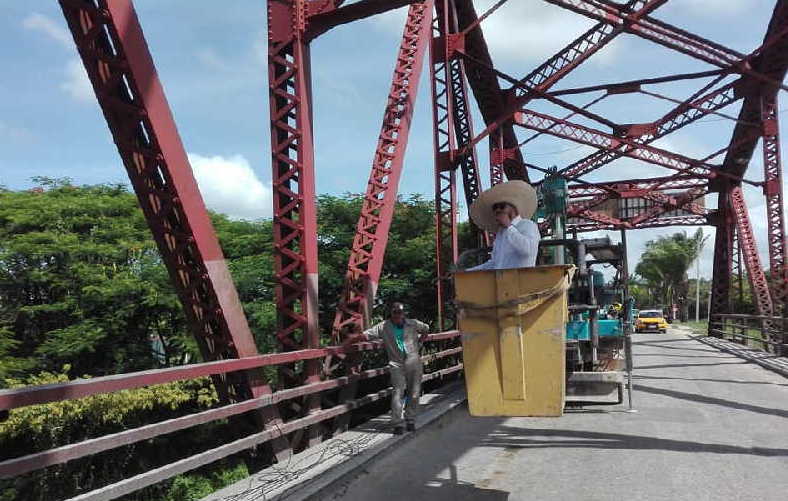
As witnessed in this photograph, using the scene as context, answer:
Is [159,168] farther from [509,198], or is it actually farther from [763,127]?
[763,127]

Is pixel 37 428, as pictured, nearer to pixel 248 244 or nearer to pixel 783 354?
pixel 248 244

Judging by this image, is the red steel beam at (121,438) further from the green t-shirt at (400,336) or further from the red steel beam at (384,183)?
the red steel beam at (384,183)

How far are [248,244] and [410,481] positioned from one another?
14.3 metres

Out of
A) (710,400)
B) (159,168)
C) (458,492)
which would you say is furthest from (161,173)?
(710,400)

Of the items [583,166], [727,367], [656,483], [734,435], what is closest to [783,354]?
[727,367]

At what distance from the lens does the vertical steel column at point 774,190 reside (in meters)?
18.5

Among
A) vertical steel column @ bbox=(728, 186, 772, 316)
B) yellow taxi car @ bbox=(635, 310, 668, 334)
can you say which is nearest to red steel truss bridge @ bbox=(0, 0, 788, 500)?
vertical steel column @ bbox=(728, 186, 772, 316)

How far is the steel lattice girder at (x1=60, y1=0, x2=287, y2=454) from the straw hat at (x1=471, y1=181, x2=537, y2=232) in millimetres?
2480

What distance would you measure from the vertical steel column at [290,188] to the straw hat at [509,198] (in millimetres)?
2931

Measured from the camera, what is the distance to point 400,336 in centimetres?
773

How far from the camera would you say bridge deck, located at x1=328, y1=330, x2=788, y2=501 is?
5164mm

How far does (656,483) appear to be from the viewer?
17.3ft

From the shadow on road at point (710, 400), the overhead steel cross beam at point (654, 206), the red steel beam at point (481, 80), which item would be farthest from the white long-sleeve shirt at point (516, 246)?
the overhead steel cross beam at point (654, 206)

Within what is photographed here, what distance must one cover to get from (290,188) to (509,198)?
11.5ft
